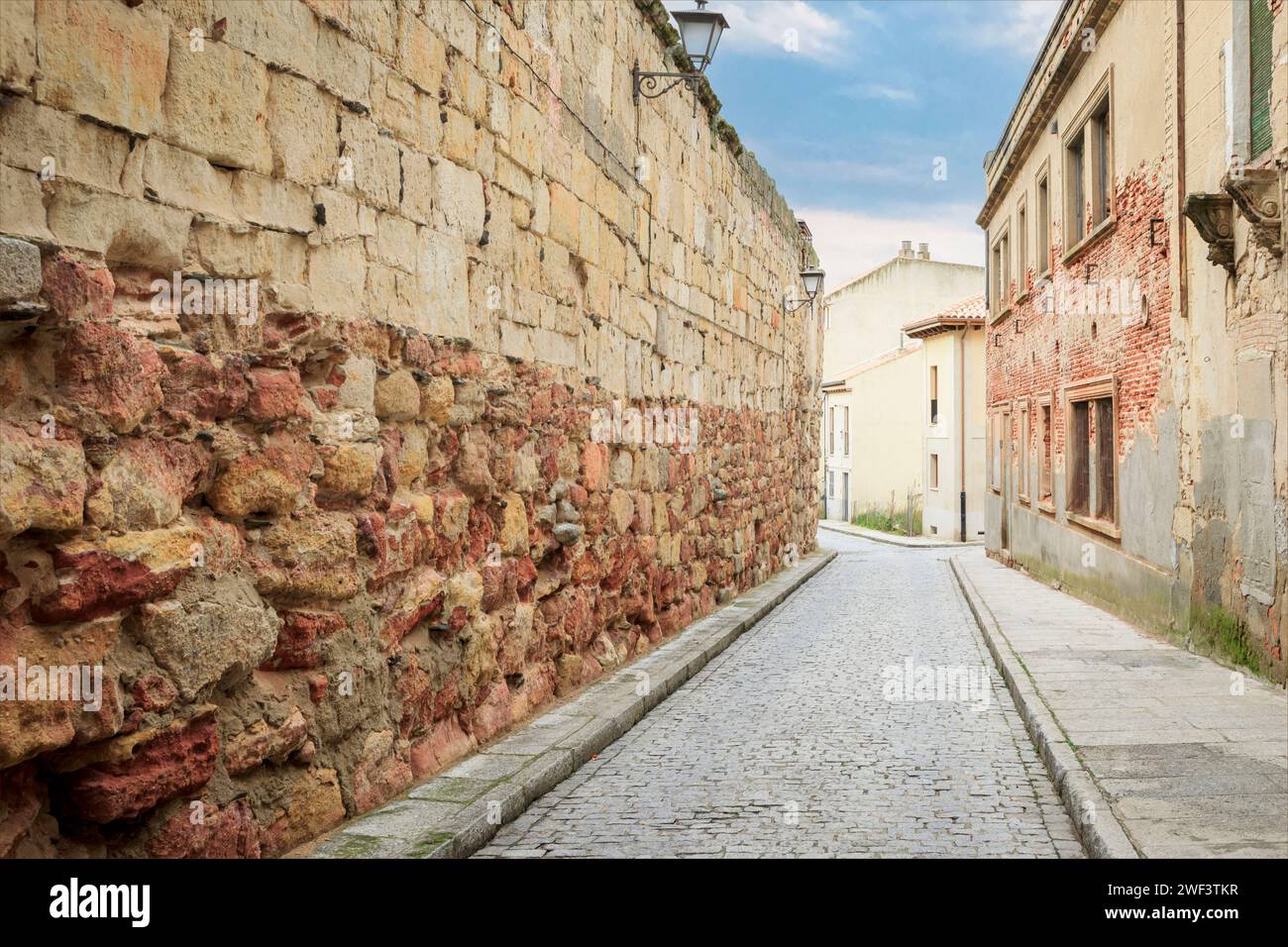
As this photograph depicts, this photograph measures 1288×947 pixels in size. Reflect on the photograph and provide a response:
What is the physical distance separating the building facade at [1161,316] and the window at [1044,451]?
0.19ft

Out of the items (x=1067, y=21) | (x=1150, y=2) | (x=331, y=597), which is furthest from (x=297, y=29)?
(x=1067, y=21)

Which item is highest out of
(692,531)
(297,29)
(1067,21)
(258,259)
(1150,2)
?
(1067,21)

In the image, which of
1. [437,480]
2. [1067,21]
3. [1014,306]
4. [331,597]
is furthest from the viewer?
[1014,306]

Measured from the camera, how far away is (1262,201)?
717 centimetres

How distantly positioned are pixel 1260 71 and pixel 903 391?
2829 cm

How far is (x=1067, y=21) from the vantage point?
1392 cm

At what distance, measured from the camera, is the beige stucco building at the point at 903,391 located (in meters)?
31.2

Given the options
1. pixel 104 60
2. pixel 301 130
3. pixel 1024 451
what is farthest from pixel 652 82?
pixel 1024 451

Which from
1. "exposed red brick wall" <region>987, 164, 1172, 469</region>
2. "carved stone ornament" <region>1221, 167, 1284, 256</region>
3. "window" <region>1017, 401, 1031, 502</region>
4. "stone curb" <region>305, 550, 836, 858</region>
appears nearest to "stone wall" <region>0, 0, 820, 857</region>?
"stone curb" <region>305, 550, 836, 858</region>

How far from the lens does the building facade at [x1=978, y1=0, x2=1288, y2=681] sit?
748cm

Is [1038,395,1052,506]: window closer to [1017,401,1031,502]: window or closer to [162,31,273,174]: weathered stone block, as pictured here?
[1017,401,1031,502]: window

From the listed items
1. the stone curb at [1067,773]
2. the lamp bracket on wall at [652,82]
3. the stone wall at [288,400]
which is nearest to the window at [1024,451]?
the stone curb at [1067,773]

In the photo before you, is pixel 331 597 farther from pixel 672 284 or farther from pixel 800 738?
pixel 672 284
